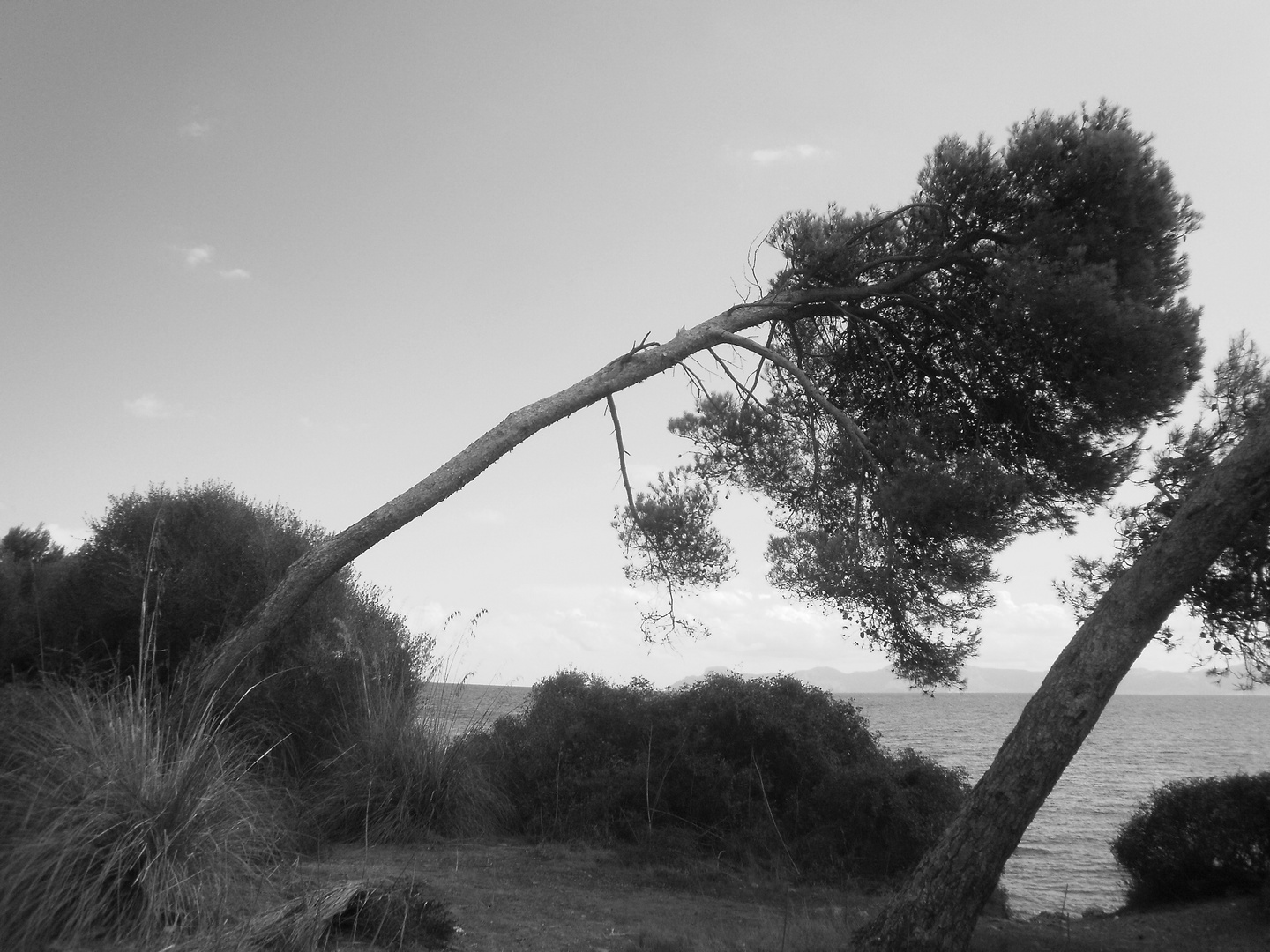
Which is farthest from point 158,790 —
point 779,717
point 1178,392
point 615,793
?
point 1178,392

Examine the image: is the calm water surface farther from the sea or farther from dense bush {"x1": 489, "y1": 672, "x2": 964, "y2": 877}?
dense bush {"x1": 489, "y1": 672, "x2": 964, "y2": 877}

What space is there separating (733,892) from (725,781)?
191cm

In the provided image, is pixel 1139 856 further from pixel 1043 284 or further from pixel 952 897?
pixel 1043 284

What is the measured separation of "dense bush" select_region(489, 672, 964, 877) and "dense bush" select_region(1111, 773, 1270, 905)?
1712mm

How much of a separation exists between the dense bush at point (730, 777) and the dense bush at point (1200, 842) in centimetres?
171

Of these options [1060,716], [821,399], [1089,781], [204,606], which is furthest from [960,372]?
[1089,781]

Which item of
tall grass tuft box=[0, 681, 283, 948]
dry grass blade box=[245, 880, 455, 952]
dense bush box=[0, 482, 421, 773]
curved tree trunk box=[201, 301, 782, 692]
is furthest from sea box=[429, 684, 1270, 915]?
tall grass tuft box=[0, 681, 283, 948]

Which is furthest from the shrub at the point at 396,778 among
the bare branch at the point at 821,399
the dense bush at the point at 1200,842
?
the dense bush at the point at 1200,842

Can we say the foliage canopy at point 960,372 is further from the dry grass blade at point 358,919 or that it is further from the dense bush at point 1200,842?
the dry grass blade at point 358,919

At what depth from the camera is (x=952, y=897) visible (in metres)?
5.11

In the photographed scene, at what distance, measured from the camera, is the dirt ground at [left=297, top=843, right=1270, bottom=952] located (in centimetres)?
522

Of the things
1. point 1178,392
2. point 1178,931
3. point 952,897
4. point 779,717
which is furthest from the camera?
point 779,717

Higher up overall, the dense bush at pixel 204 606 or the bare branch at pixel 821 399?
the bare branch at pixel 821 399

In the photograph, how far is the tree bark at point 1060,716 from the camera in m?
5.12
